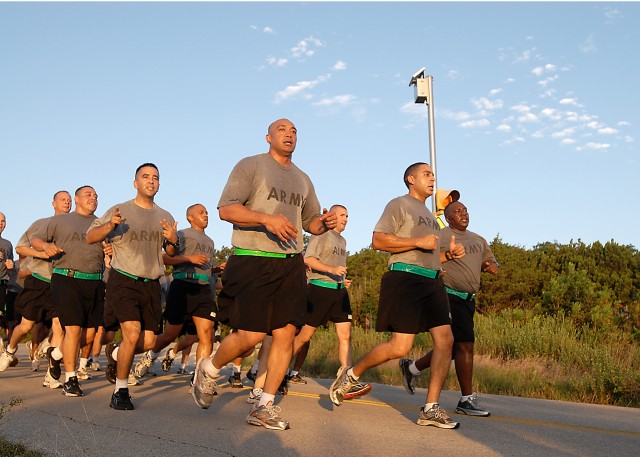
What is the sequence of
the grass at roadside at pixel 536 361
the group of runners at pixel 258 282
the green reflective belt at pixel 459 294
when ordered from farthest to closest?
the grass at roadside at pixel 536 361
the green reflective belt at pixel 459 294
the group of runners at pixel 258 282

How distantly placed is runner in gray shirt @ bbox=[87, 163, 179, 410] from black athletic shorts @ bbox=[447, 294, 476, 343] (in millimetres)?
3002

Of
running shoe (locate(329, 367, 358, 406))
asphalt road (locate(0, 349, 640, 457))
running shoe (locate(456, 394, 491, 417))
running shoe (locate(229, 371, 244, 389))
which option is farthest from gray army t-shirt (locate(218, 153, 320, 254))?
running shoe (locate(229, 371, 244, 389))

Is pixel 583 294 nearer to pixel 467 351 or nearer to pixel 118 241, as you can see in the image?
pixel 467 351

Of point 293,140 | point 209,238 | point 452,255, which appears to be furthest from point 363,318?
point 293,140

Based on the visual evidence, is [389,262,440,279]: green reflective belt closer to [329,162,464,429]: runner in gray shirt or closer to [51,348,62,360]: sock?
[329,162,464,429]: runner in gray shirt

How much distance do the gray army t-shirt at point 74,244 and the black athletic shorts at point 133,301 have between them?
4.62ft

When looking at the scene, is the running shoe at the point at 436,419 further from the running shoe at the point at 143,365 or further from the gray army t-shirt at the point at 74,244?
the running shoe at the point at 143,365

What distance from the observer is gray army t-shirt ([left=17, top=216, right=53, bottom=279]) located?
964 centimetres

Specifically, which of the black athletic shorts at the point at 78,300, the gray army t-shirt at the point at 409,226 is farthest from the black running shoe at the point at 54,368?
the gray army t-shirt at the point at 409,226

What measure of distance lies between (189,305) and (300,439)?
15.8ft

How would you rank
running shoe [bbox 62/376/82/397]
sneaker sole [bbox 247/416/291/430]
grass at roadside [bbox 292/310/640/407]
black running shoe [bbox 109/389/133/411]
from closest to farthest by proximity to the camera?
sneaker sole [bbox 247/416/291/430], black running shoe [bbox 109/389/133/411], running shoe [bbox 62/376/82/397], grass at roadside [bbox 292/310/640/407]

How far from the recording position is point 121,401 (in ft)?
24.0

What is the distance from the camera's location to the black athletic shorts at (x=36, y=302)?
11242 millimetres

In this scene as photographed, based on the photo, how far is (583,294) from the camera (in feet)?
61.1
